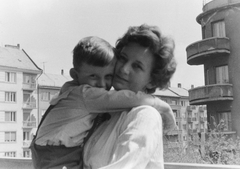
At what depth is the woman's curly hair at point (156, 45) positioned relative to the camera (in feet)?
Answer: 2.15

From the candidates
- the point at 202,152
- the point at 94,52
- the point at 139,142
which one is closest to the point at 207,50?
the point at 202,152

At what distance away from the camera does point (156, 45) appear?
65 cm

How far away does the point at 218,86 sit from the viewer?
642 centimetres

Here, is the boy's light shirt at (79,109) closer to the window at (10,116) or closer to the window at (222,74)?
the window at (222,74)

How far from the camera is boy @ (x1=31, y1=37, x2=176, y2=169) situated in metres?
0.59

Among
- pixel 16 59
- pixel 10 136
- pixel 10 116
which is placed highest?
pixel 16 59

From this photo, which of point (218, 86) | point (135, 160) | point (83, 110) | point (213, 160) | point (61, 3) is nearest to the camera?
point (135, 160)

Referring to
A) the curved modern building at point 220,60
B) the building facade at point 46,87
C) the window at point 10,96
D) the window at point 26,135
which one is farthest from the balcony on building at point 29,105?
the curved modern building at point 220,60

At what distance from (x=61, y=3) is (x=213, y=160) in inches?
114

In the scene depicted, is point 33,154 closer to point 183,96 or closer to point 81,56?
point 81,56

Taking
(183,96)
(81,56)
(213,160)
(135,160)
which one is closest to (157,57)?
(81,56)

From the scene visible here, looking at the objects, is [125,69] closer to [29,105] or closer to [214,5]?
[214,5]

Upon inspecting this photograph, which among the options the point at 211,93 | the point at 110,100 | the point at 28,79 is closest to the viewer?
the point at 110,100

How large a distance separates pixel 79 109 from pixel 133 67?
14cm
